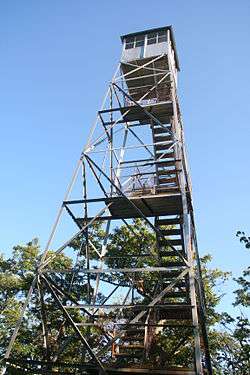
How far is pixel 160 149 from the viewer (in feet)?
39.8

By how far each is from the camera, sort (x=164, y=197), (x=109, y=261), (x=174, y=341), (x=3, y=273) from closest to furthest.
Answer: (x=164, y=197), (x=174, y=341), (x=109, y=261), (x=3, y=273)

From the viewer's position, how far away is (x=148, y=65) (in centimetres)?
1345

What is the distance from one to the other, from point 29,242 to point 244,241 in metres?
18.3

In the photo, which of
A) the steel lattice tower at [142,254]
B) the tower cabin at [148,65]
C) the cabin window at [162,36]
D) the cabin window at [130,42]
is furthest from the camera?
the cabin window at [130,42]

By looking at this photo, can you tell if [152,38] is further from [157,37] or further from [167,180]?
[167,180]

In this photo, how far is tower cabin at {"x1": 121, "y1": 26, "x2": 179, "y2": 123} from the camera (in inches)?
501

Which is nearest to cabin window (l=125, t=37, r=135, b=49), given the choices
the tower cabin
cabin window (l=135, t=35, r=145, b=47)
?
the tower cabin

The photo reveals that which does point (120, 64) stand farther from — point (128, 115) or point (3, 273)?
point (3, 273)

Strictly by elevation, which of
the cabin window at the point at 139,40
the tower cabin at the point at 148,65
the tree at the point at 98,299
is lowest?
the tree at the point at 98,299

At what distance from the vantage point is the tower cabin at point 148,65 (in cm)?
1272

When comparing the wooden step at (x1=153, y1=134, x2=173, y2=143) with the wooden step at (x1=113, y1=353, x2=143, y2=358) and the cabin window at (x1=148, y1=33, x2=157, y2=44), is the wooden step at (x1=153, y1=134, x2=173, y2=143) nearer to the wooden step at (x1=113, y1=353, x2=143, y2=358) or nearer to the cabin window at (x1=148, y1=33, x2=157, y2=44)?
the cabin window at (x1=148, y1=33, x2=157, y2=44)

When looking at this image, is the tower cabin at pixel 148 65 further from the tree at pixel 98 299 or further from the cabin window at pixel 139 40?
the tree at pixel 98 299

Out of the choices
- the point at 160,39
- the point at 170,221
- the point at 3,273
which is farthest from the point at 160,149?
the point at 3,273

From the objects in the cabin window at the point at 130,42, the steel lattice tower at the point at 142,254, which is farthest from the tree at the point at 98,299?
the cabin window at the point at 130,42
